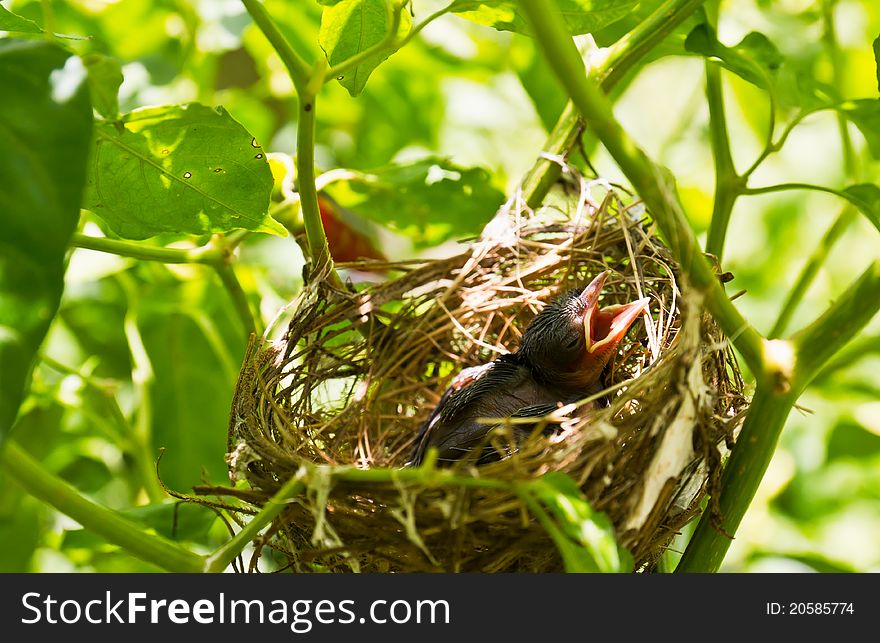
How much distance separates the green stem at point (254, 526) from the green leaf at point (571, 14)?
19.9 inches

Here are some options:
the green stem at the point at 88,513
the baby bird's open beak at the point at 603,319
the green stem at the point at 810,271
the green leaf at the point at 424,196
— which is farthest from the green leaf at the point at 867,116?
the green stem at the point at 88,513

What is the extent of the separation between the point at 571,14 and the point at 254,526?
602mm

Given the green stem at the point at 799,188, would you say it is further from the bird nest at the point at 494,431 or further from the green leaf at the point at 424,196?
the green leaf at the point at 424,196

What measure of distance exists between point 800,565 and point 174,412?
102cm

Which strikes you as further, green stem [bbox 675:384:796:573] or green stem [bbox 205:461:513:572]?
green stem [bbox 675:384:796:573]

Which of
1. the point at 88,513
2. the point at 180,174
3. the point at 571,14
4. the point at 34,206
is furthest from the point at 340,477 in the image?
the point at 571,14

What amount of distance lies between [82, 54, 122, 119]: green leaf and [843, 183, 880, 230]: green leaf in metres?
0.78

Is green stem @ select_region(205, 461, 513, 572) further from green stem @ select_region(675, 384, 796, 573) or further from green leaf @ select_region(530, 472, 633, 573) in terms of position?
green stem @ select_region(675, 384, 796, 573)

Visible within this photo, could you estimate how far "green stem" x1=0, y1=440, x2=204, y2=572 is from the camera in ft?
2.26

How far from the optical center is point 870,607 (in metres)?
0.92

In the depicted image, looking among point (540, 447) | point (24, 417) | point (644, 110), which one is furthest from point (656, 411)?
point (644, 110)

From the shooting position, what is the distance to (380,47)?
900 mm

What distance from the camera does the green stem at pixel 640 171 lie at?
0.70 metres

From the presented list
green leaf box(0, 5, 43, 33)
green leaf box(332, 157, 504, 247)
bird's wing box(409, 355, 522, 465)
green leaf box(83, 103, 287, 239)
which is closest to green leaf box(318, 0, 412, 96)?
green leaf box(83, 103, 287, 239)
